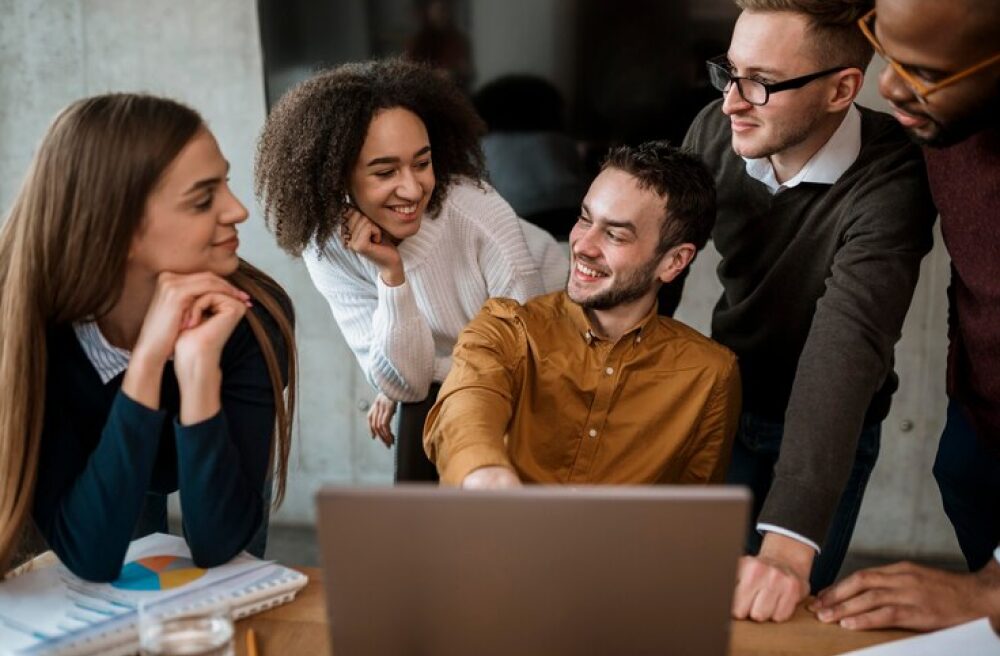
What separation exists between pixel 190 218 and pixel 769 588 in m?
0.94

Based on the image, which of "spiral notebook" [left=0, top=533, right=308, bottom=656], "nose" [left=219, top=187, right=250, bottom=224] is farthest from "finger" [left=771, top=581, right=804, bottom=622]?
"nose" [left=219, top=187, right=250, bottom=224]

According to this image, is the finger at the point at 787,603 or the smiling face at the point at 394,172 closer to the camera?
the finger at the point at 787,603

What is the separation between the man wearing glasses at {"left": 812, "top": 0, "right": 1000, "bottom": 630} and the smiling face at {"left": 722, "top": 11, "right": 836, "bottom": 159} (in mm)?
123

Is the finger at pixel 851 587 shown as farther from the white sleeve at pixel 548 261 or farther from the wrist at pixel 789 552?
the white sleeve at pixel 548 261

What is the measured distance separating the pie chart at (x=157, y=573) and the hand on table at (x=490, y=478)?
1.21 ft

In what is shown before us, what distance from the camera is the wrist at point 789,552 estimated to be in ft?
4.41

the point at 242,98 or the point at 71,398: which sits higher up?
the point at 242,98

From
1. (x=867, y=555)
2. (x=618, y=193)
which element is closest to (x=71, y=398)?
(x=618, y=193)

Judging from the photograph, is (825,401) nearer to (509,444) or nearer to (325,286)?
(509,444)

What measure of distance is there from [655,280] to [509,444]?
0.41m

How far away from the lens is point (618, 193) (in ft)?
6.34

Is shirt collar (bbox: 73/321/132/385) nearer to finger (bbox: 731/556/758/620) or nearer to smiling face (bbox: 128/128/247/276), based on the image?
smiling face (bbox: 128/128/247/276)

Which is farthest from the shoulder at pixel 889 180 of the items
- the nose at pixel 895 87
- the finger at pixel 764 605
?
the finger at pixel 764 605

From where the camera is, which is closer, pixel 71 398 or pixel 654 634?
pixel 654 634
